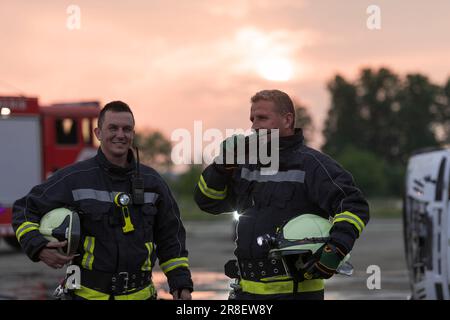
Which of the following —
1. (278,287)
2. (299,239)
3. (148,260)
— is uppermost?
(299,239)

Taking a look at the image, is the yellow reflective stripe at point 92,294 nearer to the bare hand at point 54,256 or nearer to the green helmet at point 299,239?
the bare hand at point 54,256

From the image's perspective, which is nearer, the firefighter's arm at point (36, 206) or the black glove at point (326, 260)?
the black glove at point (326, 260)

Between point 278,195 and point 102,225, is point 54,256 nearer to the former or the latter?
point 102,225

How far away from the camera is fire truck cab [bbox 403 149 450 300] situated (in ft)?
22.5

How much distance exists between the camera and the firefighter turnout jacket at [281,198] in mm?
4062

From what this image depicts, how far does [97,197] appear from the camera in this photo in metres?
4.22

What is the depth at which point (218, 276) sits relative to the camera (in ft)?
39.3

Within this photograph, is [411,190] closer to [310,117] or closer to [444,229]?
[444,229]

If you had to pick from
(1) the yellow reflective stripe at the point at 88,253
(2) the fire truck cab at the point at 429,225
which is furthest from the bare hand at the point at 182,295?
(2) the fire truck cab at the point at 429,225

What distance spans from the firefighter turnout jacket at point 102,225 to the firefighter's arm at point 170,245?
3 cm

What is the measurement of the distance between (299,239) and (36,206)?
136 centimetres

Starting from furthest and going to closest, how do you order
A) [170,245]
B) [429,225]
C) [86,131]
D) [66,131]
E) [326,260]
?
[86,131], [66,131], [429,225], [170,245], [326,260]

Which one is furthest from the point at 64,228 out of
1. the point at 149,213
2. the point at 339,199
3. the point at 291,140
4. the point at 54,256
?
the point at 339,199
